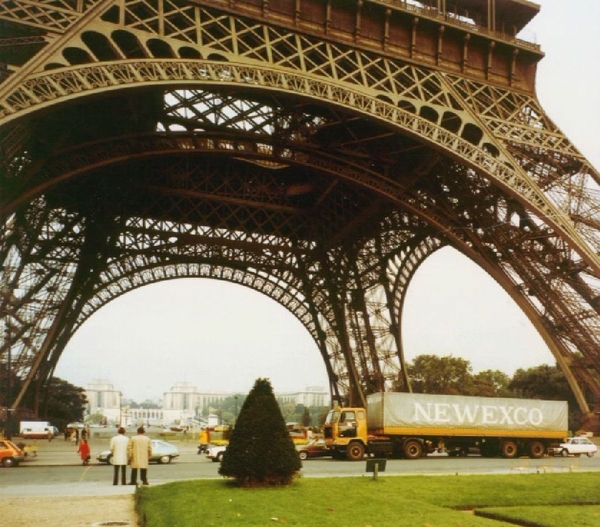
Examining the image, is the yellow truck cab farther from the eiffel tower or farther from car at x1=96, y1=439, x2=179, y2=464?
the eiffel tower

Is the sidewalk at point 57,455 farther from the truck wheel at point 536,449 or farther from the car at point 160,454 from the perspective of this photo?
the truck wheel at point 536,449

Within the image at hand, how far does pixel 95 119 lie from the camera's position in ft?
87.7

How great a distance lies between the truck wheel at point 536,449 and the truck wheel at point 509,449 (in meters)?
0.89

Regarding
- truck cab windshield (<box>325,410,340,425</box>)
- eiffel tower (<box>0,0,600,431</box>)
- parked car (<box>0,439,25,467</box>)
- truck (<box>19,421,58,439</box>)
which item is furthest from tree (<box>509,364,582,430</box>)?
parked car (<box>0,439,25,467</box>)

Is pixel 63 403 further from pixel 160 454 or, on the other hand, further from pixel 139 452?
pixel 139 452

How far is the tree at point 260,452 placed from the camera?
14.5 meters

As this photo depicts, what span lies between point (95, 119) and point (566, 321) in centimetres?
1957

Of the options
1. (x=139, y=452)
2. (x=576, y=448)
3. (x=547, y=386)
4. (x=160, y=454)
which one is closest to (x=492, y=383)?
(x=547, y=386)

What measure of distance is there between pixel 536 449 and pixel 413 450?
6374 mm

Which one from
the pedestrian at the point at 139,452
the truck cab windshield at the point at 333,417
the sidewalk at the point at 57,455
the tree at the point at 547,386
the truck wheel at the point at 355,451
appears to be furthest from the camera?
the tree at the point at 547,386

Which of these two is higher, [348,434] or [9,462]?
[348,434]

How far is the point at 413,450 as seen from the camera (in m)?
30.9

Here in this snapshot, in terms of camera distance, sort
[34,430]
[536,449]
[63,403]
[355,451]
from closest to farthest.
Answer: [355,451] < [536,449] < [34,430] < [63,403]

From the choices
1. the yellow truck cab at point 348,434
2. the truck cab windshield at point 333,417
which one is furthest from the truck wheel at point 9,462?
the truck cab windshield at point 333,417
